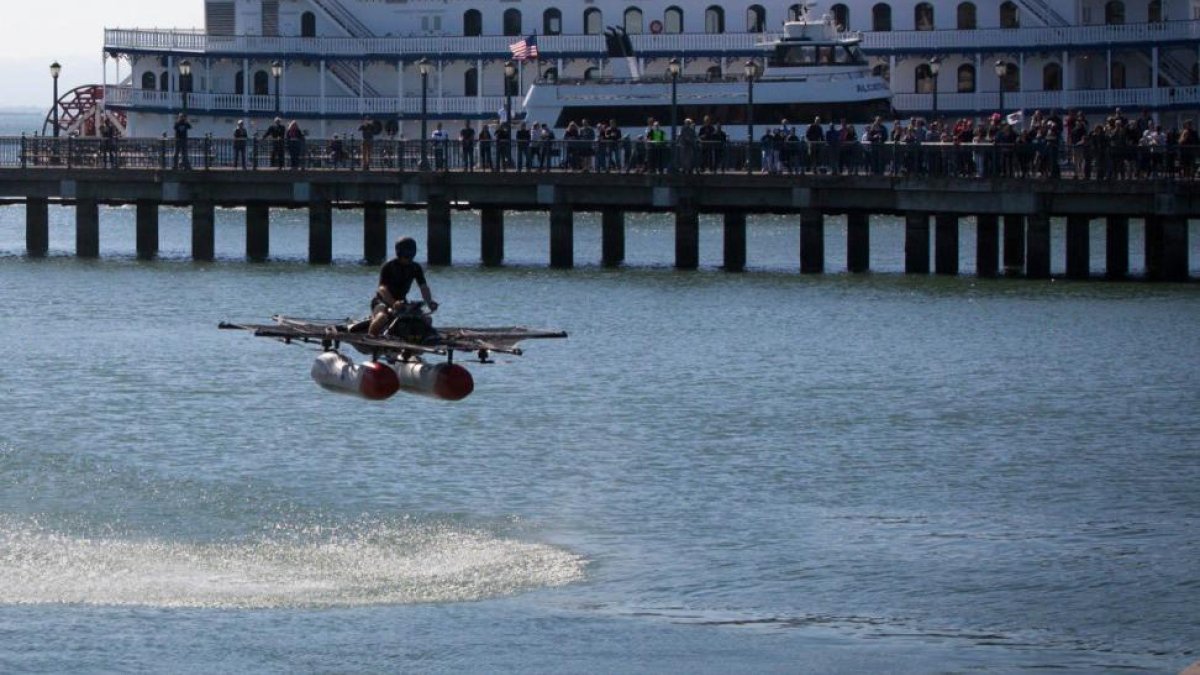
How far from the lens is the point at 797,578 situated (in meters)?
26.0

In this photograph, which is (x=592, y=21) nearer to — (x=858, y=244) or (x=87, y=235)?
(x=87, y=235)

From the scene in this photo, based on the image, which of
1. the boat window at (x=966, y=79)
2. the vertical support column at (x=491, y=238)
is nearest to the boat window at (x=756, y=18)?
the boat window at (x=966, y=79)

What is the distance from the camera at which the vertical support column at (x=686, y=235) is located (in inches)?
2291

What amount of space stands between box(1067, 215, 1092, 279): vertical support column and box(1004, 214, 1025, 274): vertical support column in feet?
3.83

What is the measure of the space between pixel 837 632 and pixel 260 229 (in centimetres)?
4154

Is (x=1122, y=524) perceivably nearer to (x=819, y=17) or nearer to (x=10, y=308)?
(x=10, y=308)

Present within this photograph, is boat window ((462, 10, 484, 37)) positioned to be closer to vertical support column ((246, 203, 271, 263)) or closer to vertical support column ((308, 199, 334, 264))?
vertical support column ((246, 203, 271, 263))

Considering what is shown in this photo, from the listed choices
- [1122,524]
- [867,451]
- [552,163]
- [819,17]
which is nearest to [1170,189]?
[552,163]

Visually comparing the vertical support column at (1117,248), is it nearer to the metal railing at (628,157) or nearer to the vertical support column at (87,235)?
the metal railing at (628,157)

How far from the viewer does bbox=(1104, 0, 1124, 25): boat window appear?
3812 inches

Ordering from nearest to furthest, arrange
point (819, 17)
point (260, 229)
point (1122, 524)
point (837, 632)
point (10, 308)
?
point (837, 632) < point (1122, 524) < point (10, 308) < point (260, 229) < point (819, 17)

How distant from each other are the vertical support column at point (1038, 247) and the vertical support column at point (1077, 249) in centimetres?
165

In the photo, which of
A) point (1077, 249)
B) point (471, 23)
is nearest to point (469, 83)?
point (471, 23)

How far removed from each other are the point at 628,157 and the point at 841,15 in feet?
125
